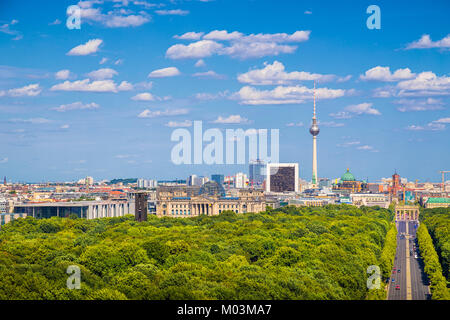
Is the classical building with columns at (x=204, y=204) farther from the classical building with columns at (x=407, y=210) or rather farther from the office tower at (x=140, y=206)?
the classical building with columns at (x=407, y=210)

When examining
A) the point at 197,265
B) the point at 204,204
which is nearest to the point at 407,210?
the point at 204,204

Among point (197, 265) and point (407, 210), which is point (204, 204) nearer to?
point (407, 210)

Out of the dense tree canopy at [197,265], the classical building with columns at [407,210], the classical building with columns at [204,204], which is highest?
the classical building with columns at [204,204]

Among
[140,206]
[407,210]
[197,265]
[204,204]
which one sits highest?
[140,206]

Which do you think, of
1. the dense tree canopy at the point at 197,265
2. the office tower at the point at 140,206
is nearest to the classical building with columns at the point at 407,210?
the office tower at the point at 140,206

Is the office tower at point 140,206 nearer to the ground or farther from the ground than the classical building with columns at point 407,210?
farther from the ground

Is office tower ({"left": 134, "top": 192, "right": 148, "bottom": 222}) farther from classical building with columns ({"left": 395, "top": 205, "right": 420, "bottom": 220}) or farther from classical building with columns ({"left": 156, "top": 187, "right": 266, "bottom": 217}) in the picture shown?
classical building with columns ({"left": 395, "top": 205, "right": 420, "bottom": 220})

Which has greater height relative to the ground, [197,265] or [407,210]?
[197,265]
